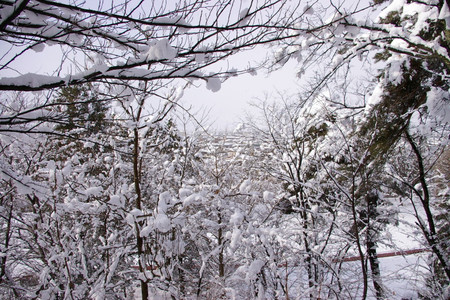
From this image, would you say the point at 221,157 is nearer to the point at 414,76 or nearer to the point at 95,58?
the point at 414,76

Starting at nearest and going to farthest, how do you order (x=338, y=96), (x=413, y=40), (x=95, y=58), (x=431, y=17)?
(x=95, y=58), (x=413, y=40), (x=431, y=17), (x=338, y=96)

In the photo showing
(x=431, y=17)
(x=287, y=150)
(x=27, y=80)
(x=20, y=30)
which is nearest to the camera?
(x=27, y=80)

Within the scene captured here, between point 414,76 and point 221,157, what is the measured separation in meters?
7.14

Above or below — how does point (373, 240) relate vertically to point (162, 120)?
below

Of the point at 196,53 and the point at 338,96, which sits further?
the point at 338,96

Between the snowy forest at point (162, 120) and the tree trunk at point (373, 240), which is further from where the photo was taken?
the tree trunk at point (373, 240)

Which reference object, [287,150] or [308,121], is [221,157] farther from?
[308,121]

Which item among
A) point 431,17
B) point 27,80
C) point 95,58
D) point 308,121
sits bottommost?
point 27,80

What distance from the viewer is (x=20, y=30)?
184cm

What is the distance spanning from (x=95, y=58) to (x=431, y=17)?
4.73 metres

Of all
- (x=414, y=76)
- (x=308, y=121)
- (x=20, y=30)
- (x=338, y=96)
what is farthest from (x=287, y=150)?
(x=20, y=30)

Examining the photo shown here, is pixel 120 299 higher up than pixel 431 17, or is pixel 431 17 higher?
pixel 431 17

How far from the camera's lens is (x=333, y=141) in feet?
23.9

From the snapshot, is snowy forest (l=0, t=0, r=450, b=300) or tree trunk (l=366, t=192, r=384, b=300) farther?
tree trunk (l=366, t=192, r=384, b=300)
